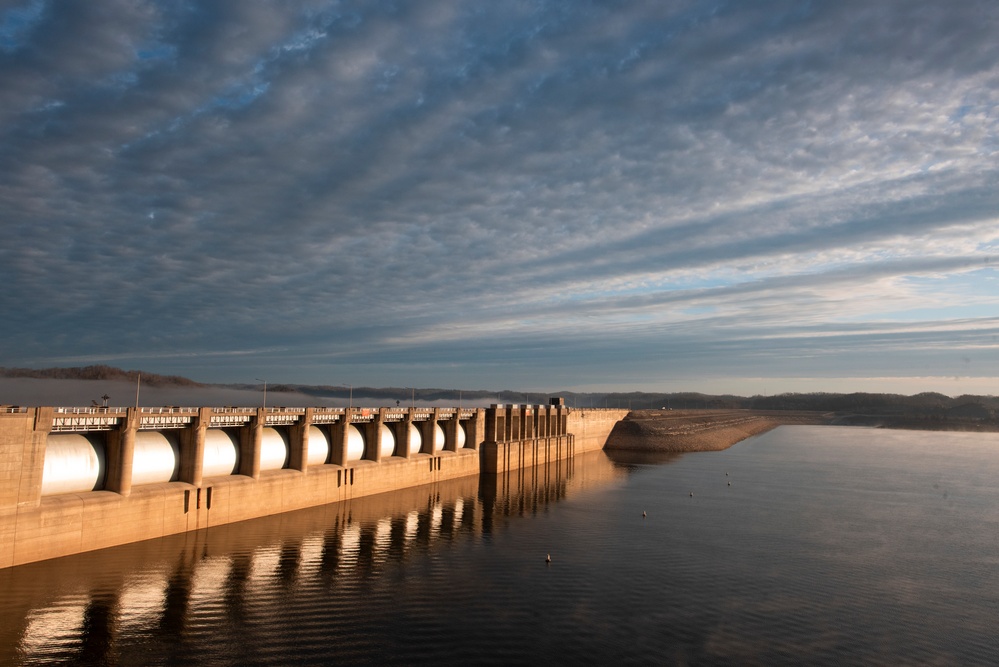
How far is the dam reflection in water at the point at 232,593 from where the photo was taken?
1335 inches

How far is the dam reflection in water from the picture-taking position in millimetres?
33906

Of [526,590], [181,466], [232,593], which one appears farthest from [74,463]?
[526,590]

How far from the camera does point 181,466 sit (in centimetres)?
5953

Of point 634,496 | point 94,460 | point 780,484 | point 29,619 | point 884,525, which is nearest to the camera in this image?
point 29,619

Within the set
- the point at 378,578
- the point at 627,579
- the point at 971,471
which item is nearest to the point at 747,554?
the point at 627,579

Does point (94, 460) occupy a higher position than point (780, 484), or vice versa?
point (94, 460)

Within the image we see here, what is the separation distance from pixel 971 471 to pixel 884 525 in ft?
273

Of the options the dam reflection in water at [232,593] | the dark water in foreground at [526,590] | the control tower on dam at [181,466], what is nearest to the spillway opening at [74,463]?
the control tower on dam at [181,466]

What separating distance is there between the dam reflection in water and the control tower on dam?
1924 millimetres

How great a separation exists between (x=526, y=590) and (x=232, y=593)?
19.9m

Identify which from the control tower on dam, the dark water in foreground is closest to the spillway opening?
the control tower on dam

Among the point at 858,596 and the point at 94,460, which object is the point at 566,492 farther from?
the point at 94,460

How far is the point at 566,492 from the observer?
97.6 m

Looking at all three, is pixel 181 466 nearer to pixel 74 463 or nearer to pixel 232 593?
pixel 74 463
